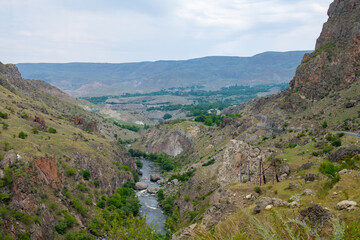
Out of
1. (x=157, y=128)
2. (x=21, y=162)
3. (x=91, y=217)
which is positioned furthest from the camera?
(x=157, y=128)

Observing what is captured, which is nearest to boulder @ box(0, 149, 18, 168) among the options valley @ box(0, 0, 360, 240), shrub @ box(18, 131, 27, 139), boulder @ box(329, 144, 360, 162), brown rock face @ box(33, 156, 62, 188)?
valley @ box(0, 0, 360, 240)

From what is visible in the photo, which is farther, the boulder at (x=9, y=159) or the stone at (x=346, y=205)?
the boulder at (x=9, y=159)

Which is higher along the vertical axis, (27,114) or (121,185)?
(27,114)

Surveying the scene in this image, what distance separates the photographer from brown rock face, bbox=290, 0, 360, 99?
250 feet

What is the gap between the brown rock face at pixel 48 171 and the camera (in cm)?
5819

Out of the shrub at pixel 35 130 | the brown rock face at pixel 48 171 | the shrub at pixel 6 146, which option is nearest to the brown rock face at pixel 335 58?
the brown rock face at pixel 48 171

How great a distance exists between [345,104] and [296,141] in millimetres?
17757

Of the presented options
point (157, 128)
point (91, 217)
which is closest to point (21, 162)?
point (91, 217)

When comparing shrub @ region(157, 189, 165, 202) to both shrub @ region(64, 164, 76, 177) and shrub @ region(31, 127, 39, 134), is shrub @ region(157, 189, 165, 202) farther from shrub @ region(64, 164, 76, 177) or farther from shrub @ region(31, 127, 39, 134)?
shrub @ region(31, 127, 39, 134)

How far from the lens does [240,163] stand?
51.8 m

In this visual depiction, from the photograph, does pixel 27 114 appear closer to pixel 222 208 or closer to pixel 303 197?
pixel 222 208

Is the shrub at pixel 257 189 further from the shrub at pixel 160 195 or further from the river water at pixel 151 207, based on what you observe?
the shrub at pixel 160 195

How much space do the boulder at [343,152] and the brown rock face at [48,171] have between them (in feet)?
168

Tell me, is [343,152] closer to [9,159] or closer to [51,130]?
[9,159]
